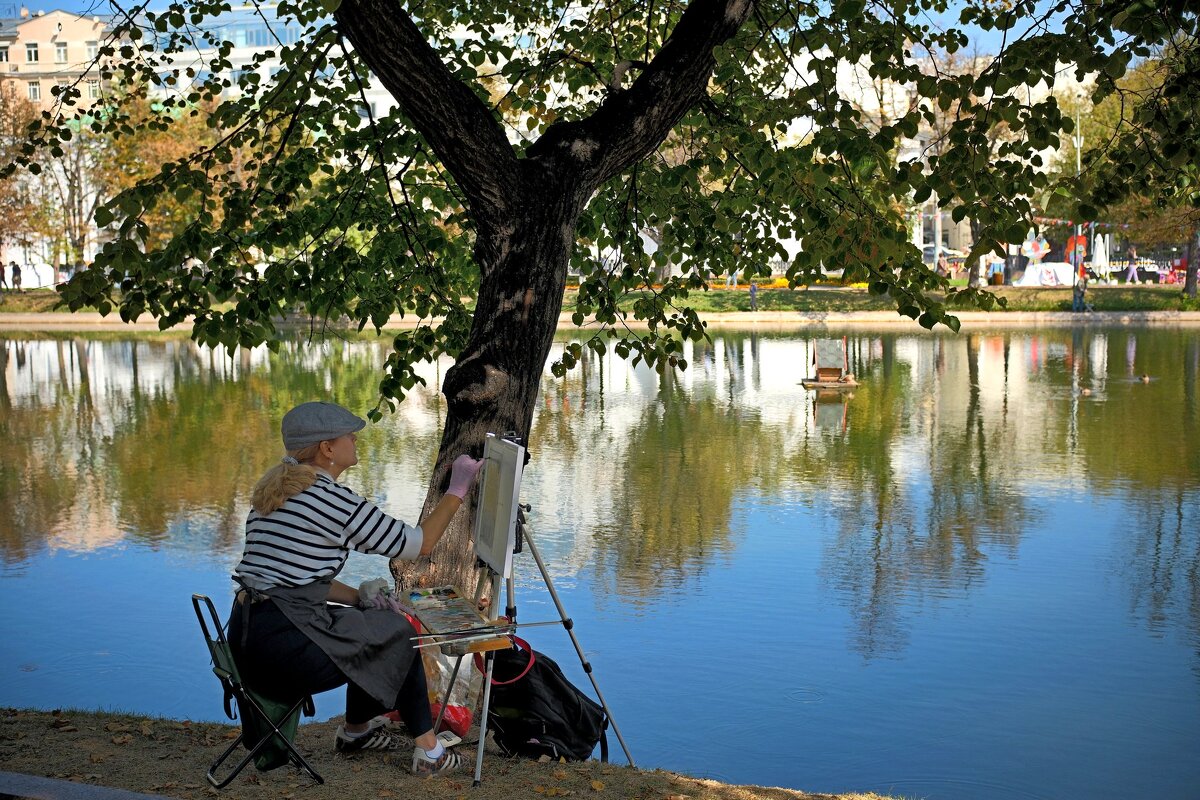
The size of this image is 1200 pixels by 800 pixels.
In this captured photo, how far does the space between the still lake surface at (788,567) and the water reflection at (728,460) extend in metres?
0.07

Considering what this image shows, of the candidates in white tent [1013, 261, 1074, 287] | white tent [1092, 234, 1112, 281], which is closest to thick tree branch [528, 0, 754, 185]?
white tent [1013, 261, 1074, 287]

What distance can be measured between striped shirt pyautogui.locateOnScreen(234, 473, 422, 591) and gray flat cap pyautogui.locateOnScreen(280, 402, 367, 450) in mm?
168

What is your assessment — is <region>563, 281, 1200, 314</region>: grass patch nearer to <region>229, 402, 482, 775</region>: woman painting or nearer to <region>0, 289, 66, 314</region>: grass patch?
<region>0, 289, 66, 314</region>: grass patch

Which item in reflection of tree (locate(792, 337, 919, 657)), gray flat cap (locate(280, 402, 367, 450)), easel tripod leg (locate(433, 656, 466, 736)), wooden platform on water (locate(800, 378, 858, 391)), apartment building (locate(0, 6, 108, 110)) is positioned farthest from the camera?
apartment building (locate(0, 6, 108, 110))

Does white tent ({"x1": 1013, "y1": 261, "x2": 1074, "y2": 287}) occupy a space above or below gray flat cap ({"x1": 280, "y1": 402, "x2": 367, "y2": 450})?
above

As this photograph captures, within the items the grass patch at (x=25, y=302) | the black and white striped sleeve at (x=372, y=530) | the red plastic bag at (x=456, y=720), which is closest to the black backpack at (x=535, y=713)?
the red plastic bag at (x=456, y=720)

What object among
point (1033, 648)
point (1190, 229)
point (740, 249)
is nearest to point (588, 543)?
point (740, 249)

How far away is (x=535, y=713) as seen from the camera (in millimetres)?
6211

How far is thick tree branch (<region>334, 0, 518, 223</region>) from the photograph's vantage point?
662 centimetres

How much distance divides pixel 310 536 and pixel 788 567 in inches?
285

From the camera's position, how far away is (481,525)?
6277mm

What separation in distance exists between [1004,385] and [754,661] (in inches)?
707

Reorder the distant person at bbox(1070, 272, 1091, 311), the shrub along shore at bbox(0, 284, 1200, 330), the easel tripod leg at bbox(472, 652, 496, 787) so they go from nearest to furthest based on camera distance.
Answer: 1. the easel tripod leg at bbox(472, 652, 496, 787)
2. the shrub along shore at bbox(0, 284, 1200, 330)
3. the distant person at bbox(1070, 272, 1091, 311)

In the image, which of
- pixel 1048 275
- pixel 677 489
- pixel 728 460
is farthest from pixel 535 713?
pixel 1048 275
